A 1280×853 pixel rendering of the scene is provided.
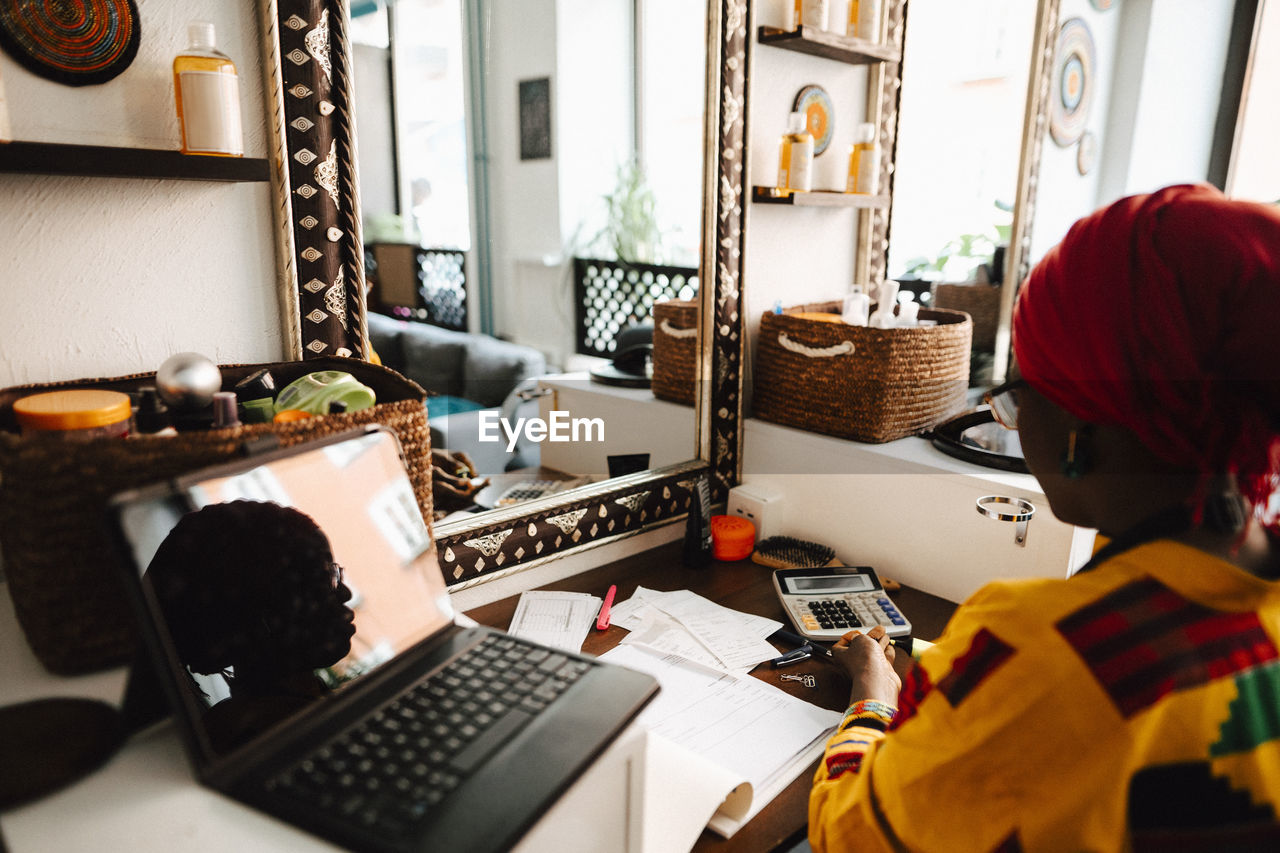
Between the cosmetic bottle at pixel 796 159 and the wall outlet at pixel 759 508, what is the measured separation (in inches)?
24.8

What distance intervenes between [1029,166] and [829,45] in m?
0.96

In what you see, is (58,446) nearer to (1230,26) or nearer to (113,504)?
(113,504)

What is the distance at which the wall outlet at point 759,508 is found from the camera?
1581mm

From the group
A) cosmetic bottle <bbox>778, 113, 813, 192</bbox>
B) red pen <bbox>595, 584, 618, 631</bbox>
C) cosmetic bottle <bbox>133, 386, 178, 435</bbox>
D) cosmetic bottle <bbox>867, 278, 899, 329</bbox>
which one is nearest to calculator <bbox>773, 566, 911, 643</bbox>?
red pen <bbox>595, 584, 618, 631</bbox>

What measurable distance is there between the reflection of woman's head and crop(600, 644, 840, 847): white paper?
380 mm

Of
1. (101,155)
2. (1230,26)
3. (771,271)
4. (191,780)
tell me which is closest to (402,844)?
(191,780)

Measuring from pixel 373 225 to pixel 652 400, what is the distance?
2.18 ft

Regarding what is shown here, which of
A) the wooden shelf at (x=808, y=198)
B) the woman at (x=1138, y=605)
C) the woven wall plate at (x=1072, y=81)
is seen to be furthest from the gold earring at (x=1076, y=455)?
the woven wall plate at (x=1072, y=81)

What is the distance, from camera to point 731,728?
1.00m

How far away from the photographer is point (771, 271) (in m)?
1.71

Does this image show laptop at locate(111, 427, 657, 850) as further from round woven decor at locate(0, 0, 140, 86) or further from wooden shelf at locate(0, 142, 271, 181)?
round woven decor at locate(0, 0, 140, 86)

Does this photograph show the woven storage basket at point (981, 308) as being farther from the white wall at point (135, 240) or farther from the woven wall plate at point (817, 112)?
the white wall at point (135, 240)

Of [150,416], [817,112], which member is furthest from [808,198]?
[150,416]

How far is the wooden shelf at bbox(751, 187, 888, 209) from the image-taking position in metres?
1.60
